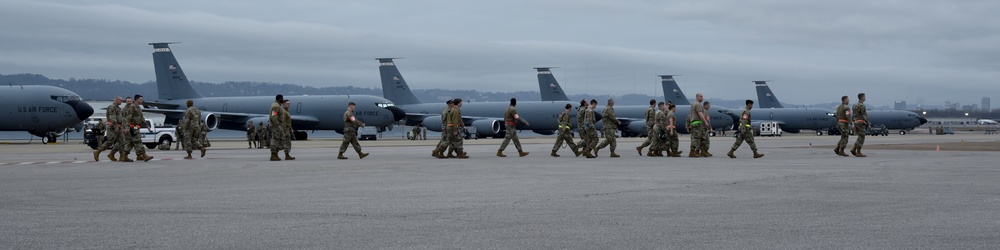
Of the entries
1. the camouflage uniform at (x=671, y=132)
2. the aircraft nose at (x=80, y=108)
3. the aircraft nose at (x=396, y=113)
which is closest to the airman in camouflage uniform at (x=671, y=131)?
the camouflage uniform at (x=671, y=132)

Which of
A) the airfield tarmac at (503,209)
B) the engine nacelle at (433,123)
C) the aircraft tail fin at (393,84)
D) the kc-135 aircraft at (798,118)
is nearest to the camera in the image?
the airfield tarmac at (503,209)

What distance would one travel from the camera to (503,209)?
9.77 metres

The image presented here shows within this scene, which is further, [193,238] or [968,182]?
[968,182]

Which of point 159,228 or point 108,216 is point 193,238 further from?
point 108,216

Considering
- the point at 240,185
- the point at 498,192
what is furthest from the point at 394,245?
the point at 240,185

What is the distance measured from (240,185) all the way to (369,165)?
6078 millimetres

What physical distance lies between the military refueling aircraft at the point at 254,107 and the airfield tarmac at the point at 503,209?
42.5 meters

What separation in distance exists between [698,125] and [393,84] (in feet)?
185

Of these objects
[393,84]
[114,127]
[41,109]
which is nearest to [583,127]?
[114,127]

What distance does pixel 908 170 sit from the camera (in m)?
17.1

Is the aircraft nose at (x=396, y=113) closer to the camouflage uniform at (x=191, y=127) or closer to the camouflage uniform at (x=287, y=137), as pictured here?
the camouflage uniform at (x=191, y=127)

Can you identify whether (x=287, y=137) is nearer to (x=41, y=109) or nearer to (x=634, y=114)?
(x=41, y=109)

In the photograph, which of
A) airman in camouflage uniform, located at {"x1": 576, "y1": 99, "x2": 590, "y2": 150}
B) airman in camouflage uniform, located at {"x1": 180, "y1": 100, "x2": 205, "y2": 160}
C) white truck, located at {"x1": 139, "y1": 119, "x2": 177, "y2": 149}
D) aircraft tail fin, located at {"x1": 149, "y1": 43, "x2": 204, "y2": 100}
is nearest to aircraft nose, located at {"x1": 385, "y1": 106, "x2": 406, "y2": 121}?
→ aircraft tail fin, located at {"x1": 149, "y1": 43, "x2": 204, "y2": 100}

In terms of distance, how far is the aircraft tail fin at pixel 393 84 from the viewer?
254 feet
